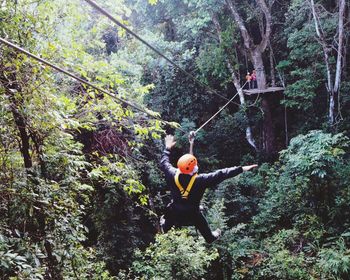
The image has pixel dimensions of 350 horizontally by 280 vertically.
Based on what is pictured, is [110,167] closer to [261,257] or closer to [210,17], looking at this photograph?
[261,257]

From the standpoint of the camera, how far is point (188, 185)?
3.42m

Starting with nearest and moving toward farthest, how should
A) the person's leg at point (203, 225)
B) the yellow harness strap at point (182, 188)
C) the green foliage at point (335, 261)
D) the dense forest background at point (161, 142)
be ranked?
the dense forest background at point (161, 142)
the yellow harness strap at point (182, 188)
the person's leg at point (203, 225)
the green foliage at point (335, 261)

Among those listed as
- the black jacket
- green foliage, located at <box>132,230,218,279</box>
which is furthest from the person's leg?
green foliage, located at <box>132,230,218,279</box>

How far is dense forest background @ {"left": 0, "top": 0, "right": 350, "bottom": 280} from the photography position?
9.75ft

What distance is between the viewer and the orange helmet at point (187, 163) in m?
3.25

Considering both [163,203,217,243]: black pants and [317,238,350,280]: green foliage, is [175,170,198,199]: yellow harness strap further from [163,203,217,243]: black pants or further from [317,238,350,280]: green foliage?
[317,238,350,280]: green foliage

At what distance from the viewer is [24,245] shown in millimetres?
2494

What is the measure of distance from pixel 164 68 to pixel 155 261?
21.8 feet

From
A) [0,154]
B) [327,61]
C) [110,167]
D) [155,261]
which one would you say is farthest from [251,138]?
[0,154]

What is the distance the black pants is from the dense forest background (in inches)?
27.0

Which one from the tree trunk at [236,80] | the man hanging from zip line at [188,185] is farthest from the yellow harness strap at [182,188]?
the tree trunk at [236,80]

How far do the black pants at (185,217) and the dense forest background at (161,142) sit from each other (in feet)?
2.25

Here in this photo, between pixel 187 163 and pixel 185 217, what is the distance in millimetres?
875

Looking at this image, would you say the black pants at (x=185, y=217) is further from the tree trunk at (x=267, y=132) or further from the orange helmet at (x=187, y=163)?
the tree trunk at (x=267, y=132)
